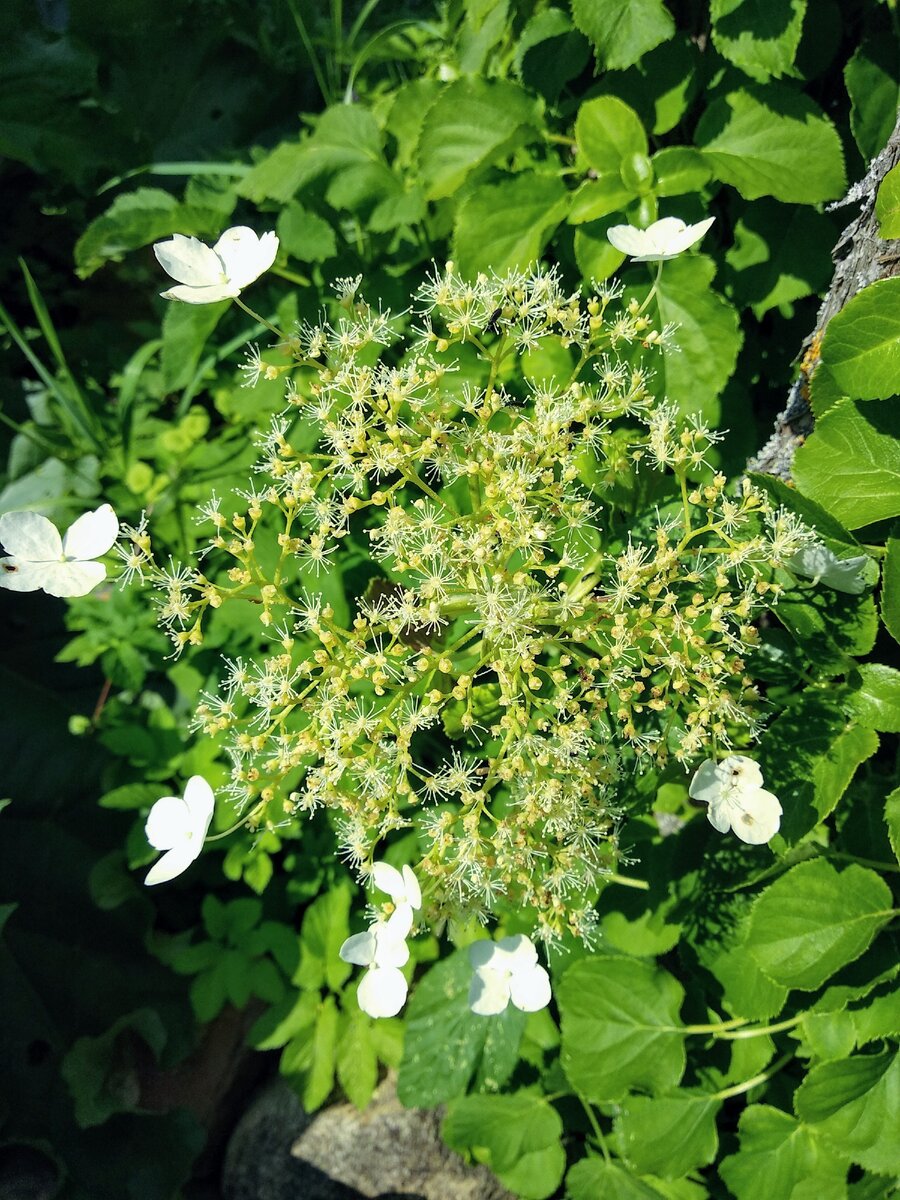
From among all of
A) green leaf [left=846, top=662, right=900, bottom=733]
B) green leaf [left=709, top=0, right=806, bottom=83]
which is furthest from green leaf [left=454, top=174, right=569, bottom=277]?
green leaf [left=846, top=662, right=900, bottom=733]

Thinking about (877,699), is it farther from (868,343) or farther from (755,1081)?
(755,1081)

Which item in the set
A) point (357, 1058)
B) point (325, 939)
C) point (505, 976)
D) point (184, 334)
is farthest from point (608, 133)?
point (357, 1058)

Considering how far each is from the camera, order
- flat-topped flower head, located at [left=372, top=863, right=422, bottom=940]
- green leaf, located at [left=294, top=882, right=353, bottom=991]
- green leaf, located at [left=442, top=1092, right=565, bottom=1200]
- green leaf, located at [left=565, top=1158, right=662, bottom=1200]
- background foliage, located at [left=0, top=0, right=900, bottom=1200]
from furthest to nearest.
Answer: green leaf, located at [left=294, top=882, right=353, bottom=991], green leaf, located at [left=442, top=1092, right=565, bottom=1200], green leaf, located at [left=565, top=1158, right=662, bottom=1200], background foliage, located at [left=0, top=0, right=900, bottom=1200], flat-topped flower head, located at [left=372, top=863, right=422, bottom=940]

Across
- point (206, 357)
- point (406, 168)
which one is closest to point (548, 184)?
point (406, 168)

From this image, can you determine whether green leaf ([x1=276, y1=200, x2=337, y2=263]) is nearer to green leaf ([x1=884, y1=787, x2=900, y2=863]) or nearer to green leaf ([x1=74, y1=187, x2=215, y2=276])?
green leaf ([x1=74, y1=187, x2=215, y2=276])

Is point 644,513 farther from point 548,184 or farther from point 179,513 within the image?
point 179,513

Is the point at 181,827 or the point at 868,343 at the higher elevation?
the point at 868,343
